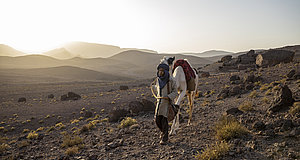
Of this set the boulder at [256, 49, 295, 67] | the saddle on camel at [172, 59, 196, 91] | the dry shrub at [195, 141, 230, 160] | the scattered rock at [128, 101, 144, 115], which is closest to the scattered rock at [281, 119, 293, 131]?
the dry shrub at [195, 141, 230, 160]

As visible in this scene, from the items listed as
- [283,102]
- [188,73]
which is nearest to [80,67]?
[188,73]

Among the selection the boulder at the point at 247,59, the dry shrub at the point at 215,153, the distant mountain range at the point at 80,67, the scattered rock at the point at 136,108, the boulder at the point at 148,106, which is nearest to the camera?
the dry shrub at the point at 215,153

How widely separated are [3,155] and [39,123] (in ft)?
20.7

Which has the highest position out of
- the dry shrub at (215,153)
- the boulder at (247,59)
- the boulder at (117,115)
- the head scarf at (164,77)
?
the boulder at (247,59)

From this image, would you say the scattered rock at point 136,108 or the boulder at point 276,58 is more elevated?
the boulder at point 276,58

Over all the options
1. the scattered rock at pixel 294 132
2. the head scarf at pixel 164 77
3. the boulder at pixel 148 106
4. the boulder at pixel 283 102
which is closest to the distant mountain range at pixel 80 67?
the boulder at pixel 148 106

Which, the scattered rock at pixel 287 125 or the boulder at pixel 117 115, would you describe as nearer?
the scattered rock at pixel 287 125

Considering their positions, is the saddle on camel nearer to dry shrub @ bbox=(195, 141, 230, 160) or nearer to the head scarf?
the head scarf

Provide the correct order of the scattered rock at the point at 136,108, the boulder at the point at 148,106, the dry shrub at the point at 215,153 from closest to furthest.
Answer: the dry shrub at the point at 215,153
the scattered rock at the point at 136,108
the boulder at the point at 148,106

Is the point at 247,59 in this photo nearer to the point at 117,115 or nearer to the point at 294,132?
the point at 117,115

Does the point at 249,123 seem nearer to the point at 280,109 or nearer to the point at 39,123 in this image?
the point at 280,109

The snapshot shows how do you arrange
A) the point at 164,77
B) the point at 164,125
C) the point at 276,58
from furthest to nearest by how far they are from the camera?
the point at 276,58, the point at 164,125, the point at 164,77

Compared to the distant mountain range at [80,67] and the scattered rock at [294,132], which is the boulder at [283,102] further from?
the distant mountain range at [80,67]

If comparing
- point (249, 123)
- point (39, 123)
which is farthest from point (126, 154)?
point (39, 123)
